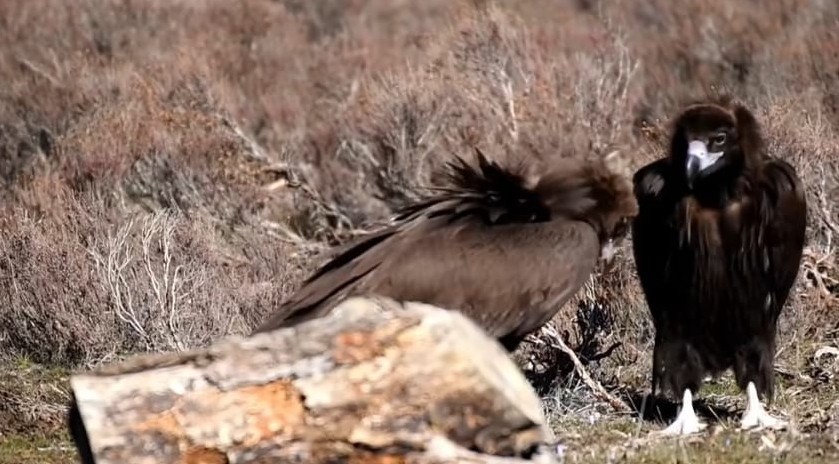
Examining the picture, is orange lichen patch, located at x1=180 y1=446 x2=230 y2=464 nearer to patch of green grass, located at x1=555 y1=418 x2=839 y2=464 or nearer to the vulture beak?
patch of green grass, located at x1=555 y1=418 x2=839 y2=464

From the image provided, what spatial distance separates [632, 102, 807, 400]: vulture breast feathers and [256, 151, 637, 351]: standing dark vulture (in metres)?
1.03

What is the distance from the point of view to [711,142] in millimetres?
8992

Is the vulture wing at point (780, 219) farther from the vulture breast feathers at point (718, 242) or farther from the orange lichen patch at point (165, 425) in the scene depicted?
the orange lichen patch at point (165, 425)

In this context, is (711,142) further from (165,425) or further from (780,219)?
(165,425)

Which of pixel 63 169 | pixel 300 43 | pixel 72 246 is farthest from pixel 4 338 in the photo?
pixel 300 43

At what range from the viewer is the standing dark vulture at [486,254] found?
7633mm

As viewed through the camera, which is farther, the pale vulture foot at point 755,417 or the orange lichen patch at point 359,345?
the pale vulture foot at point 755,417

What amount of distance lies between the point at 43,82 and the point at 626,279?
10304 millimetres

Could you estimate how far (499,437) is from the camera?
5.86 m

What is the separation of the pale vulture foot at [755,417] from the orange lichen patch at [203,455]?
3.63 m

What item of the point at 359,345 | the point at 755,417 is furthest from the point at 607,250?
the point at 359,345

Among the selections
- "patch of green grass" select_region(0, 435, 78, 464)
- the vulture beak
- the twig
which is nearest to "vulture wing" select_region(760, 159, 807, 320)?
the vulture beak

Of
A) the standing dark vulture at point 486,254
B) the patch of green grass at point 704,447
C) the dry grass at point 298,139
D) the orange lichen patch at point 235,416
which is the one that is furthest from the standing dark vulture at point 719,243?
the orange lichen patch at point 235,416

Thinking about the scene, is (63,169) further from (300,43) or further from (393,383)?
(393,383)
